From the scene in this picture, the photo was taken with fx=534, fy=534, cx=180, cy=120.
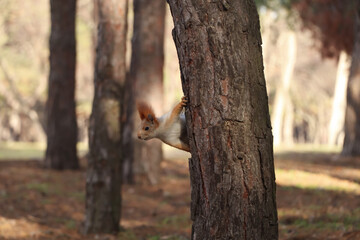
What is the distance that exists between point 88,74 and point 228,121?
4324cm

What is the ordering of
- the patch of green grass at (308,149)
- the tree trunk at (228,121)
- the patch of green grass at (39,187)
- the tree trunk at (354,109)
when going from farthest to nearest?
the patch of green grass at (308,149)
the tree trunk at (354,109)
the patch of green grass at (39,187)
the tree trunk at (228,121)

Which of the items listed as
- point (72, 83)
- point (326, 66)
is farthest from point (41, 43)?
point (72, 83)

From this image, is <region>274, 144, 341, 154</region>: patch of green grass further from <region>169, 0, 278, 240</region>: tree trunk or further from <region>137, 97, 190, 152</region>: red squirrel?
<region>169, 0, 278, 240</region>: tree trunk

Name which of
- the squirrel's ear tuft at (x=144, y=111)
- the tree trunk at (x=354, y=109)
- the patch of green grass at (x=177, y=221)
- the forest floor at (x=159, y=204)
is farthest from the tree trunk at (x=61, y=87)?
the squirrel's ear tuft at (x=144, y=111)

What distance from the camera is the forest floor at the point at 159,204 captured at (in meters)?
6.66

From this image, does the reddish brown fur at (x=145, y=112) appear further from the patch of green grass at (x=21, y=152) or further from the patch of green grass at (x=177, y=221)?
the patch of green grass at (x=21, y=152)

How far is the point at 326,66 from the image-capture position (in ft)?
162

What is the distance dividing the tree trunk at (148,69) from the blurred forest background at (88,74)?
19.8 metres

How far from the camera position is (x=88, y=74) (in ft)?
151

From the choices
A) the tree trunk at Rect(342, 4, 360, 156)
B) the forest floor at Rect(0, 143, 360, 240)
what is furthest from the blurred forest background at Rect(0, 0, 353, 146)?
the forest floor at Rect(0, 143, 360, 240)

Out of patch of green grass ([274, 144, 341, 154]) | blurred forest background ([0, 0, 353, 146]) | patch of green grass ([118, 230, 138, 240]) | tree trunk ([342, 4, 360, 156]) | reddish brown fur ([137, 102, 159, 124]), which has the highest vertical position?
blurred forest background ([0, 0, 353, 146])

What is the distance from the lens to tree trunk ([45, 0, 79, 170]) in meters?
12.4

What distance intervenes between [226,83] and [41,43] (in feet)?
128

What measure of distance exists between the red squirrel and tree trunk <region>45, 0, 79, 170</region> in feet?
27.6
